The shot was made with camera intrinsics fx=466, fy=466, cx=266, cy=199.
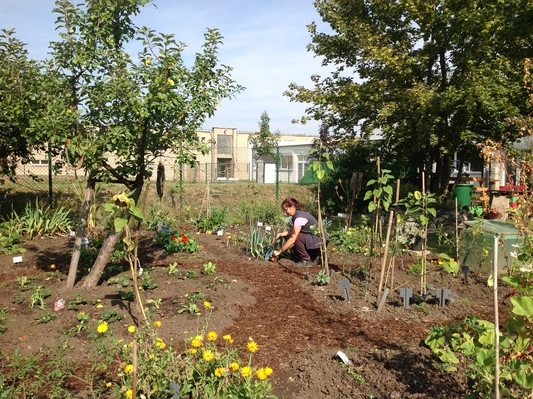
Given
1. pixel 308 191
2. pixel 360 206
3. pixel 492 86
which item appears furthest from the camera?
pixel 308 191

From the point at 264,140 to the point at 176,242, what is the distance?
29.5 metres

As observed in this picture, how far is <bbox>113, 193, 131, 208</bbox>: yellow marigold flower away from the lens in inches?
115

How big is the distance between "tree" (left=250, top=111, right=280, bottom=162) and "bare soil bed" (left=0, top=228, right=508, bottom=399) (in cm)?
2858

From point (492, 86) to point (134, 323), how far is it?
29.1ft

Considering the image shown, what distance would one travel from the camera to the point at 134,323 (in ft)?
12.7

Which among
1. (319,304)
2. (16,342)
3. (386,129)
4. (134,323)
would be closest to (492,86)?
(386,129)

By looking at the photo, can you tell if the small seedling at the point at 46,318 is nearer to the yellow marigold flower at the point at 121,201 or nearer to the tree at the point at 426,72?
the yellow marigold flower at the point at 121,201

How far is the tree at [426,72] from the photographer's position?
9867 mm

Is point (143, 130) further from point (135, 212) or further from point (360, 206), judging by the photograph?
point (360, 206)

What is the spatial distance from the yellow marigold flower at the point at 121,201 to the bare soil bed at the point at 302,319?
3.56 ft

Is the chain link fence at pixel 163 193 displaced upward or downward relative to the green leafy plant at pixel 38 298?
upward

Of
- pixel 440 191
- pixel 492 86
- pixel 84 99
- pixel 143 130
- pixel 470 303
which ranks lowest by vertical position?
pixel 470 303

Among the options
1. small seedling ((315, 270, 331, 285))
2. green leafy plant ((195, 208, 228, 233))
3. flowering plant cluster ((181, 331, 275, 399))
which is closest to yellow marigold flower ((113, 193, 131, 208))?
flowering plant cluster ((181, 331, 275, 399))

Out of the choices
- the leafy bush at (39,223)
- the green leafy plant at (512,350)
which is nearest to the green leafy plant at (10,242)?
the leafy bush at (39,223)
